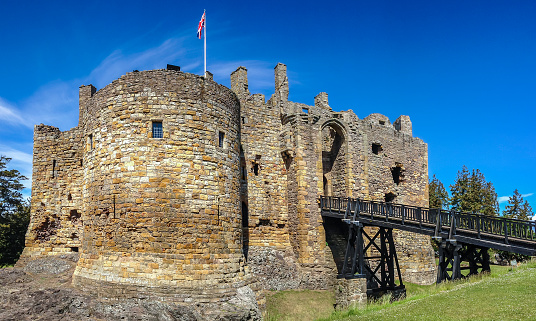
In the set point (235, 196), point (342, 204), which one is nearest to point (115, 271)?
point (235, 196)

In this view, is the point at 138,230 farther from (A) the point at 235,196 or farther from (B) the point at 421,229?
(B) the point at 421,229

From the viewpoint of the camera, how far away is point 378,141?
86.9 ft

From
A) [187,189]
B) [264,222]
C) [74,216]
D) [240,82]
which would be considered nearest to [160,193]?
[187,189]

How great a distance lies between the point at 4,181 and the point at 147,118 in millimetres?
18771

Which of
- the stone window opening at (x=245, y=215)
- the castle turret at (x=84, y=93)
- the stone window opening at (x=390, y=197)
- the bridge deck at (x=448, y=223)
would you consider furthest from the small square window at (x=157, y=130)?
the stone window opening at (x=390, y=197)

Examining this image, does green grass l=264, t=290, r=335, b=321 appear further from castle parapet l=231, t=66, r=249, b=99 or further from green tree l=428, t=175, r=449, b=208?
green tree l=428, t=175, r=449, b=208

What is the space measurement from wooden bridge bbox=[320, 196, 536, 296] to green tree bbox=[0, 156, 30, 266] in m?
19.3

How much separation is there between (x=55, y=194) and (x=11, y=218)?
10750 millimetres

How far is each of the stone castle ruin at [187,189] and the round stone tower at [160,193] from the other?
4cm

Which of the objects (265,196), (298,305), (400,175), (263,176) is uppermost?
(400,175)

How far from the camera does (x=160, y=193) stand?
14.8 m

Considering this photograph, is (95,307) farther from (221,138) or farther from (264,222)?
(264,222)

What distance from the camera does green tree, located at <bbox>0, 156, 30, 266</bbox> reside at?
2535 centimetres

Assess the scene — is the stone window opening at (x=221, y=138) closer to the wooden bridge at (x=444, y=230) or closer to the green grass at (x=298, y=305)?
the green grass at (x=298, y=305)
